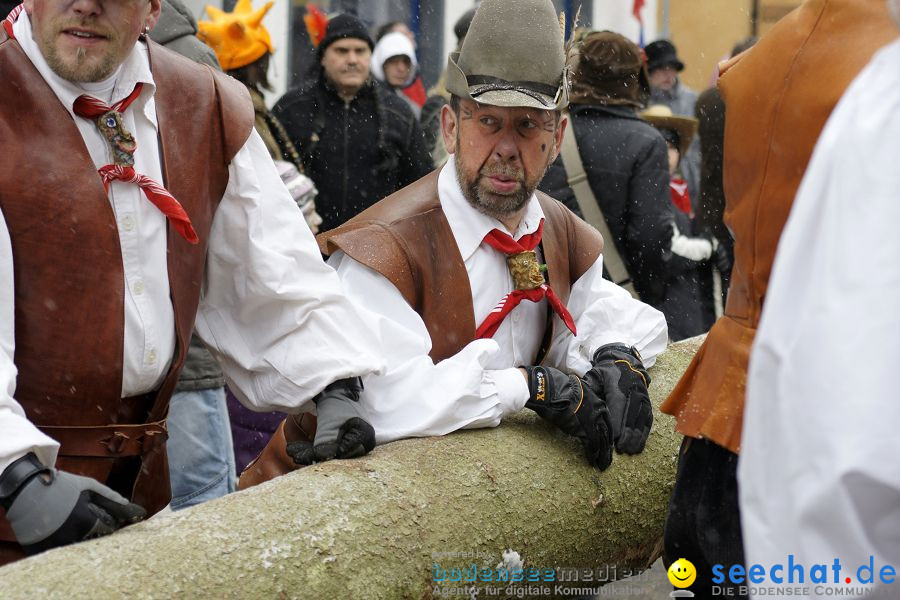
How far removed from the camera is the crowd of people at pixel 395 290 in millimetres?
1462

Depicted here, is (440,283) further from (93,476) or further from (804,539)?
(804,539)

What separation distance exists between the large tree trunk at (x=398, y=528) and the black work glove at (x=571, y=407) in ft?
0.22

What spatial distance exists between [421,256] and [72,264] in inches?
36.4

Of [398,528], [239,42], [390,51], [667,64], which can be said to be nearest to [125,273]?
[398,528]

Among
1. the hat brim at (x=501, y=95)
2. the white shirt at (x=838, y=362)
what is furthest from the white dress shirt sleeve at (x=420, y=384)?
the white shirt at (x=838, y=362)

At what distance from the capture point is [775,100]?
7.08 feet

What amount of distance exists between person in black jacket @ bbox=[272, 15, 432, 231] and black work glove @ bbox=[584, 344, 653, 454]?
2591 millimetres

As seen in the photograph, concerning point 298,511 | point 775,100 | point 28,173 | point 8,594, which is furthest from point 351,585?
point 775,100

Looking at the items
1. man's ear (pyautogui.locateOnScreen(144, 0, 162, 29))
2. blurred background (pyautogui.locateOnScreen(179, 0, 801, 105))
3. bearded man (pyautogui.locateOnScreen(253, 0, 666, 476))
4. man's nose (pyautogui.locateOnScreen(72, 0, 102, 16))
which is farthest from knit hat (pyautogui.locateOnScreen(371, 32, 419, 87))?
man's nose (pyautogui.locateOnScreen(72, 0, 102, 16))

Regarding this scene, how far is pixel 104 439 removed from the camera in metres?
2.67

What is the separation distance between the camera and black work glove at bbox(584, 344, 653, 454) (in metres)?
3.17

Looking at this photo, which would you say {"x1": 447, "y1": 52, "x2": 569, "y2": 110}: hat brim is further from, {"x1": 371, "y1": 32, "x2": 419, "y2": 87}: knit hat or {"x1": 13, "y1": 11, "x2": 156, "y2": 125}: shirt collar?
{"x1": 371, "y1": 32, "x2": 419, "y2": 87}: knit hat

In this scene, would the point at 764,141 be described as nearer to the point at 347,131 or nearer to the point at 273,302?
the point at 273,302

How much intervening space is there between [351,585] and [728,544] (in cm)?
75
